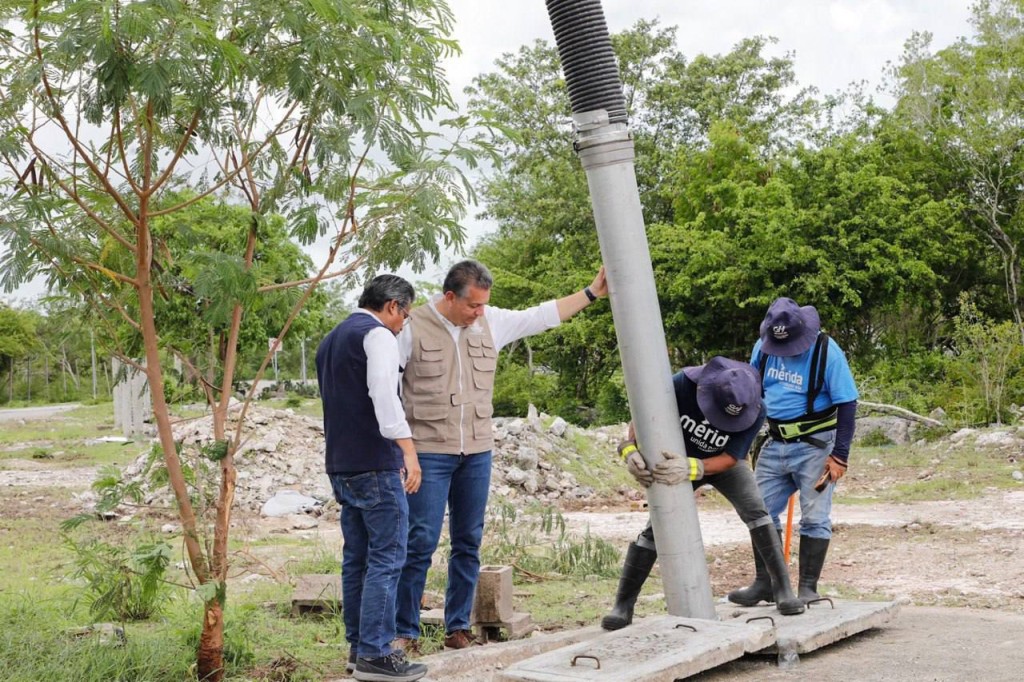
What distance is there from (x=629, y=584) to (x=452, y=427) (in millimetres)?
1313

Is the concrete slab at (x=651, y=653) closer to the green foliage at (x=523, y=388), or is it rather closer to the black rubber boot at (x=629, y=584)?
the black rubber boot at (x=629, y=584)

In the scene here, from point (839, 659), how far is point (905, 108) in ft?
85.0

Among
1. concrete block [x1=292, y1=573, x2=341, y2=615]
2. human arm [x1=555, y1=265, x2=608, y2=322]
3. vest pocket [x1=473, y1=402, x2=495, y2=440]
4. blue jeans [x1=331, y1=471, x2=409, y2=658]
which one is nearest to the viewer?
blue jeans [x1=331, y1=471, x2=409, y2=658]

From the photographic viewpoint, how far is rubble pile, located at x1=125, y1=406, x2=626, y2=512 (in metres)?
15.5

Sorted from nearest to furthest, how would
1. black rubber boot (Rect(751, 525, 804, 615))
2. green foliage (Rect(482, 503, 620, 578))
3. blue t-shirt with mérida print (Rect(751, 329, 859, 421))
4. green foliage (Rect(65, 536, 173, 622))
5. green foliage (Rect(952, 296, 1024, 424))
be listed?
green foliage (Rect(65, 536, 173, 622))
black rubber boot (Rect(751, 525, 804, 615))
blue t-shirt with mérida print (Rect(751, 329, 859, 421))
green foliage (Rect(482, 503, 620, 578))
green foliage (Rect(952, 296, 1024, 424))

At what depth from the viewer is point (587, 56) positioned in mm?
5230

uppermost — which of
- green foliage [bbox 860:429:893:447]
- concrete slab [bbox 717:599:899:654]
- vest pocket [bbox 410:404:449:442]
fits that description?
vest pocket [bbox 410:404:449:442]

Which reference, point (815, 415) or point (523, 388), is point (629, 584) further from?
point (523, 388)

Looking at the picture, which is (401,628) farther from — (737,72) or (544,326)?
(737,72)

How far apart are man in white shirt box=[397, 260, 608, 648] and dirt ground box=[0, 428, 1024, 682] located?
1.43m

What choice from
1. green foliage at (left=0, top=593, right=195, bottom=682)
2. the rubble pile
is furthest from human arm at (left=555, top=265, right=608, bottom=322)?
the rubble pile

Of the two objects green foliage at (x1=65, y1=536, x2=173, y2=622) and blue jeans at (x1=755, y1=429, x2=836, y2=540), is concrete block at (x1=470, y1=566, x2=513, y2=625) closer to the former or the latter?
blue jeans at (x1=755, y1=429, x2=836, y2=540)

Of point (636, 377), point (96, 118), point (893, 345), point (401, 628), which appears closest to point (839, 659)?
point (636, 377)

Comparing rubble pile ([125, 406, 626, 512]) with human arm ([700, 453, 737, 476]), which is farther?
rubble pile ([125, 406, 626, 512])
